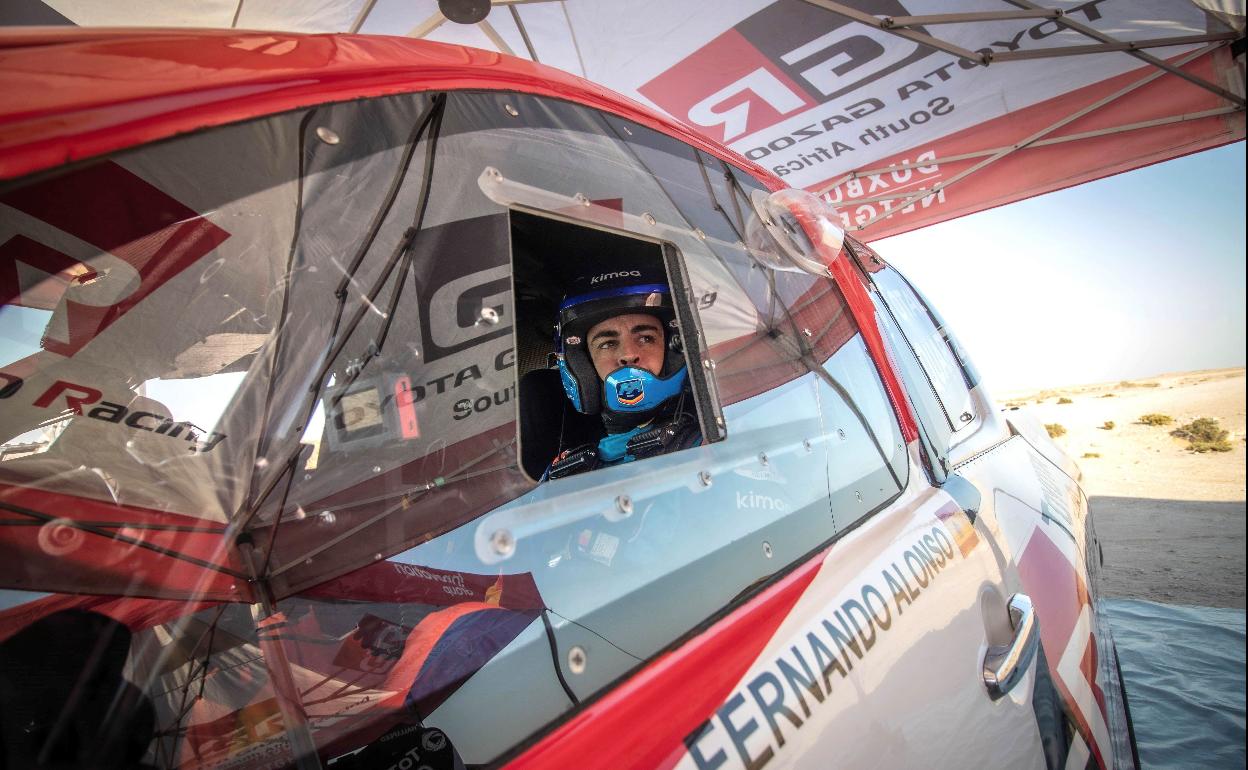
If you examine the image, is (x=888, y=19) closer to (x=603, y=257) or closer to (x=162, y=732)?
(x=603, y=257)

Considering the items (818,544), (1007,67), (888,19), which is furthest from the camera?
(1007,67)

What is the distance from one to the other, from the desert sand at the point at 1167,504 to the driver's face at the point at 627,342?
4.67 ft

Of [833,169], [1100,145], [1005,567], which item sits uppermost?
[833,169]

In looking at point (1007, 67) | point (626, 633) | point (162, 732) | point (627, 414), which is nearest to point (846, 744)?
point (626, 633)

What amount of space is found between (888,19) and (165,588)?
16.1 ft

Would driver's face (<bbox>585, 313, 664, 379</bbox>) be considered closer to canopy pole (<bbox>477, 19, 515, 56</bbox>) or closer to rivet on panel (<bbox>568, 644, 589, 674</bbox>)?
rivet on panel (<bbox>568, 644, 589, 674</bbox>)

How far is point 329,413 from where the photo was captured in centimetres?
118

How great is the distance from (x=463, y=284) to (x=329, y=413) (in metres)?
0.41

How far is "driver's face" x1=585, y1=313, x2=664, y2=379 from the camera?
Result: 198 centimetres

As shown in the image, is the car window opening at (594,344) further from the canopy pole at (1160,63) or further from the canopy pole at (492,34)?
the canopy pole at (1160,63)

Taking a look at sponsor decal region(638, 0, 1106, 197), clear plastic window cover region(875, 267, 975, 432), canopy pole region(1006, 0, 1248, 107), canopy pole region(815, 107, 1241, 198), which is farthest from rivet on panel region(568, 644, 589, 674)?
canopy pole region(1006, 0, 1248, 107)

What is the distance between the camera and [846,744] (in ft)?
2.50

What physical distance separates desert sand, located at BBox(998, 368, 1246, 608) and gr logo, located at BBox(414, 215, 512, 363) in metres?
1.26

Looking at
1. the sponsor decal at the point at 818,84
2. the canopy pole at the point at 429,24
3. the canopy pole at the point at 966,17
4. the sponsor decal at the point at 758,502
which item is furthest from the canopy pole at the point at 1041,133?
the sponsor decal at the point at 758,502
